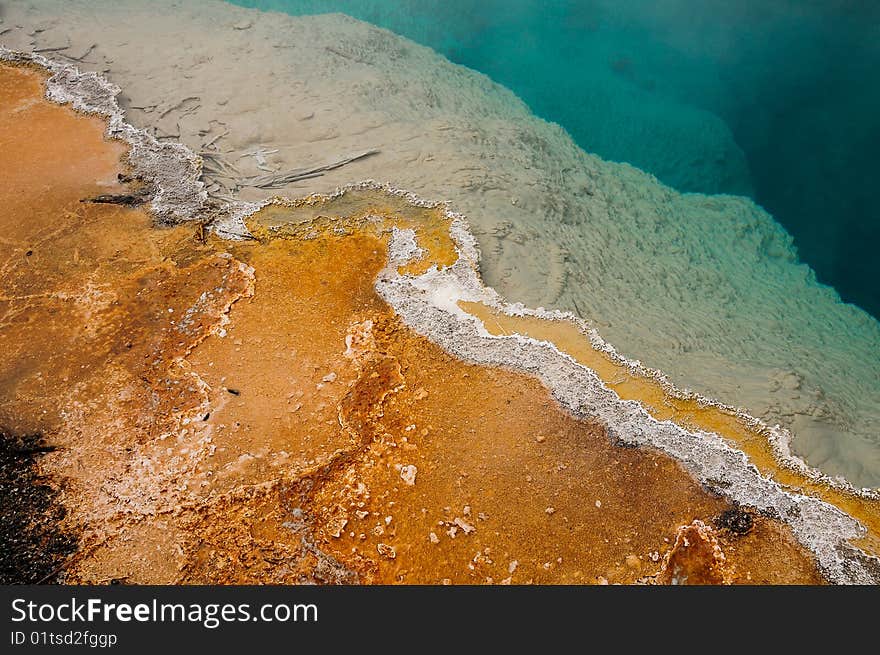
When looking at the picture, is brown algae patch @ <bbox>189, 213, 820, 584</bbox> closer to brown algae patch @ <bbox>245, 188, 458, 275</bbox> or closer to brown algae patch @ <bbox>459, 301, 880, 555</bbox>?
brown algae patch @ <bbox>459, 301, 880, 555</bbox>

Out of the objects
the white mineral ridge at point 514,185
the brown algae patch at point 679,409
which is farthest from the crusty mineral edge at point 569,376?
the white mineral ridge at point 514,185

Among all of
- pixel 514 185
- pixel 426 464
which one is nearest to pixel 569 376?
pixel 426 464

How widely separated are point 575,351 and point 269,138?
8.43 m

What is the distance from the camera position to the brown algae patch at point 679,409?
802 cm

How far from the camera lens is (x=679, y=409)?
8898mm

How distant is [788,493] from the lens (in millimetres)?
7922

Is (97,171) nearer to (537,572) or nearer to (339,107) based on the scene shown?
(339,107)

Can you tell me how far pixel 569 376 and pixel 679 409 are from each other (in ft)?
5.46

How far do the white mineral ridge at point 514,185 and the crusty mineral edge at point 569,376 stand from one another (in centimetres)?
48

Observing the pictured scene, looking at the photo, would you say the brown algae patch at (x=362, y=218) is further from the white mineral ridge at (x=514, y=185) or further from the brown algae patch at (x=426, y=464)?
the brown algae patch at (x=426, y=464)

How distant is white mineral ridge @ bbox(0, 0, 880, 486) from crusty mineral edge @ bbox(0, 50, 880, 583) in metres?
0.48

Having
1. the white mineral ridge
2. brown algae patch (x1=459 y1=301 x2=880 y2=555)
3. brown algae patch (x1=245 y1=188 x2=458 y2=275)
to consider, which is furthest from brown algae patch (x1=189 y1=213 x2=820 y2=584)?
the white mineral ridge

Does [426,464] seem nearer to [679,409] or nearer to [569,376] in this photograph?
[569,376]

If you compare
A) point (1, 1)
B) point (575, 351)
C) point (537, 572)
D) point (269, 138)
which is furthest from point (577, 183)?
point (1, 1)
